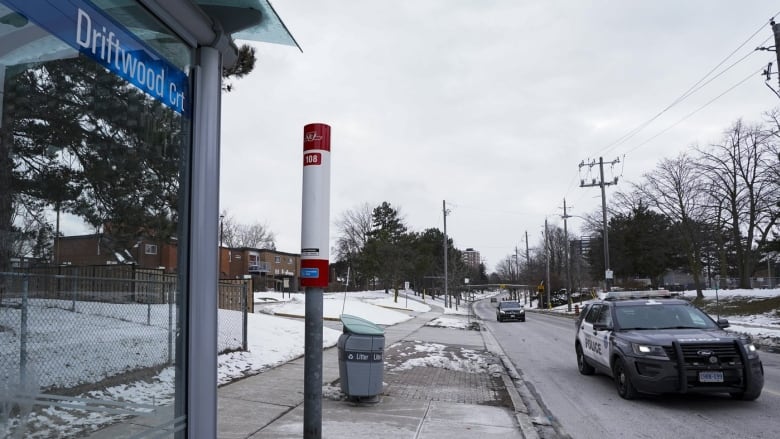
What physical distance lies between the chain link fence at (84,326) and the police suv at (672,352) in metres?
6.77

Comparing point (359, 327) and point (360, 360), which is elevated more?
point (359, 327)

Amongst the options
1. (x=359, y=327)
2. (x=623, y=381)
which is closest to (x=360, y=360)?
(x=359, y=327)

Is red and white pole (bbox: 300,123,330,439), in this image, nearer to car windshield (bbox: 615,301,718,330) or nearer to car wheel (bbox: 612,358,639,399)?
car wheel (bbox: 612,358,639,399)

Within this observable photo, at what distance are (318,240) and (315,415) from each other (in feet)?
4.18

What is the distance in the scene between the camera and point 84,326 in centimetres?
356

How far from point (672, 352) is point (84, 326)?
7.34m

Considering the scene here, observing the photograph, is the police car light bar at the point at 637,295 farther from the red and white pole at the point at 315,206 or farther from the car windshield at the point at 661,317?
the red and white pole at the point at 315,206

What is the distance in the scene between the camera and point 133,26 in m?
3.12

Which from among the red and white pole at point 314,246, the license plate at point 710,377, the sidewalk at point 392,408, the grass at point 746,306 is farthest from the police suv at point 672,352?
the grass at point 746,306

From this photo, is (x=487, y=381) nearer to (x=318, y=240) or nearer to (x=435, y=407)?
(x=435, y=407)

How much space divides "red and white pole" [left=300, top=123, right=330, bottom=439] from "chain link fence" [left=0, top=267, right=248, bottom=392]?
0.94 metres

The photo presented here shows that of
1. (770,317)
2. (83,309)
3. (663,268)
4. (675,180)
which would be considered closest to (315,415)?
(83,309)

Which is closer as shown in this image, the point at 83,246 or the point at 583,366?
the point at 83,246

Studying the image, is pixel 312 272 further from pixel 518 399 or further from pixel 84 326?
pixel 518 399
